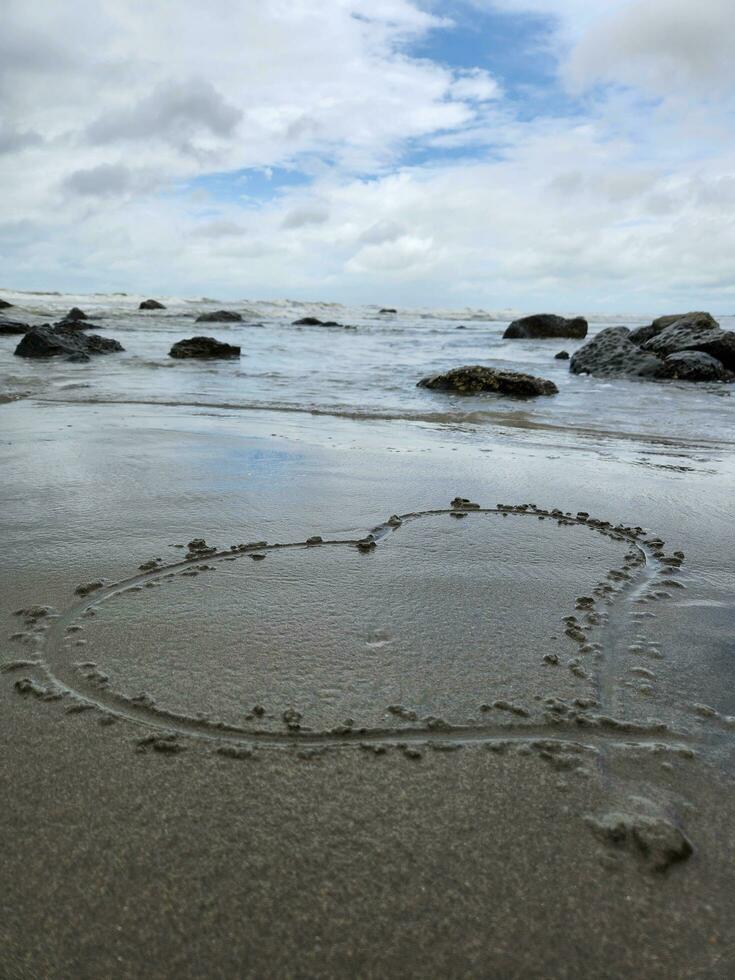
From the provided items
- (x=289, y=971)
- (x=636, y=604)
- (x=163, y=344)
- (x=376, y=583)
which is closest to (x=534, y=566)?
(x=636, y=604)

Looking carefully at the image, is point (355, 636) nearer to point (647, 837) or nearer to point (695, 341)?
point (647, 837)

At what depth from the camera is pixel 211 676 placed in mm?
1787

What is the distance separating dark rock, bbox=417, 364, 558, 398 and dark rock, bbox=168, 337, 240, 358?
5361 millimetres

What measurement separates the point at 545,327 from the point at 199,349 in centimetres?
1430

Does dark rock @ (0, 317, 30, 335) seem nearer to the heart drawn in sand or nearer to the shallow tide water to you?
the shallow tide water

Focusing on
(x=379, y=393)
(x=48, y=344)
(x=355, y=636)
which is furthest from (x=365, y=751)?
(x=48, y=344)

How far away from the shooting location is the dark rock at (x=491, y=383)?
8.96 m

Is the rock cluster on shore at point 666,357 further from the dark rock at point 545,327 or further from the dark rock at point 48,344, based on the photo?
the dark rock at point 545,327

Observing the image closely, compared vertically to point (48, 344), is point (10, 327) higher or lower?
higher

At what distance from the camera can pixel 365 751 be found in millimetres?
1510

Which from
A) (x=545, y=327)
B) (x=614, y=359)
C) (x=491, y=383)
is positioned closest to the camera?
(x=491, y=383)

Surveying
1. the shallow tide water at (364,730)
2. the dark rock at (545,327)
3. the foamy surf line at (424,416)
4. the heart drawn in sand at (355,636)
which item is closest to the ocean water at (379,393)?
the foamy surf line at (424,416)

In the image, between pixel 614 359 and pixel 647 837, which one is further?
pixel 614 359

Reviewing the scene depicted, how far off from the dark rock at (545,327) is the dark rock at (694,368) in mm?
12130
